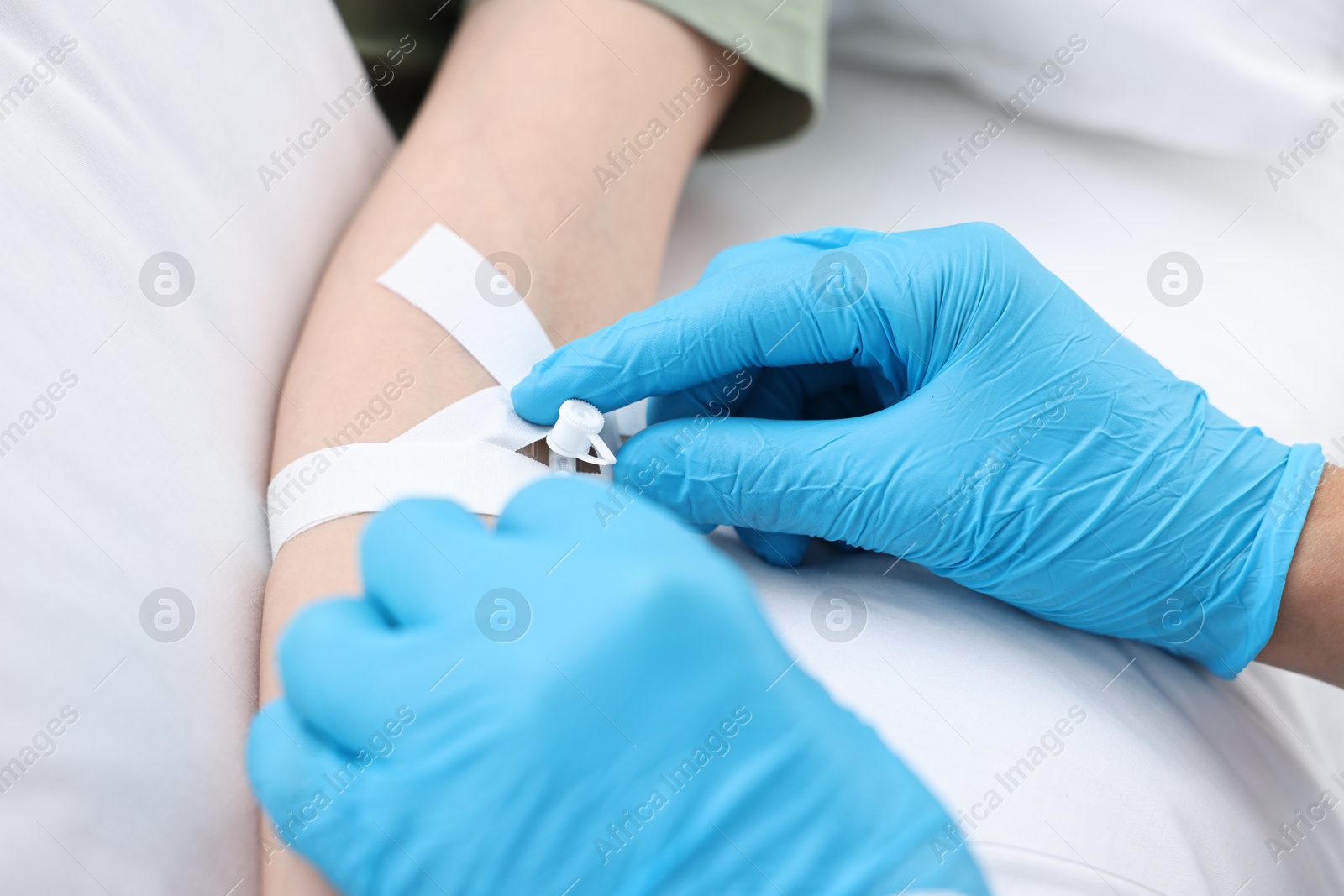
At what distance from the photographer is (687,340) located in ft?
3.18

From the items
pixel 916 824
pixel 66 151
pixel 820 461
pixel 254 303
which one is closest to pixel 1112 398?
pixel 820 461

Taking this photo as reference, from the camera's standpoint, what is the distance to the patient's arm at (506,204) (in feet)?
3.14

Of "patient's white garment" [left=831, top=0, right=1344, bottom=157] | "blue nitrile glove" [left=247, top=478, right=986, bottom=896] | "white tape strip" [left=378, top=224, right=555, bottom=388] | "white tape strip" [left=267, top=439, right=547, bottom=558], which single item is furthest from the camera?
"patient's white garment" [left=831, top=0, right=1344, bottom=157]

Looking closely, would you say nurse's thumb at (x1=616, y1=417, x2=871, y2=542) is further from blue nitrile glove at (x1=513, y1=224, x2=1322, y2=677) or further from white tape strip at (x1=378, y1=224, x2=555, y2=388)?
white tape strip at (x1=378, y1=224, x2=555, y2=388)

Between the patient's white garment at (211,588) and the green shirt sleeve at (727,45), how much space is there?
0.51 ft

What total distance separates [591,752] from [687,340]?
45 cm

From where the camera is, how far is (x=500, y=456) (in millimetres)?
927

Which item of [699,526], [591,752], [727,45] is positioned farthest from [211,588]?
[727,45]

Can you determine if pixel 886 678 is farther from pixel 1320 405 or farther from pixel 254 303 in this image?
pixel 1320 405

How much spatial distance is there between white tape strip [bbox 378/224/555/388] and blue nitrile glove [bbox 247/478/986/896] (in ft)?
1.17

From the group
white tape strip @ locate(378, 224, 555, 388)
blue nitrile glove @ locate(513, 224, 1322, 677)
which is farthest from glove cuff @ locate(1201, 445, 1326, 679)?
white tape strip @ locate(378, 224, 555, 388)

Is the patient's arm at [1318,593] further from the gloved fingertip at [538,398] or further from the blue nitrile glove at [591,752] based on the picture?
the gloved fingertip at [538,398]

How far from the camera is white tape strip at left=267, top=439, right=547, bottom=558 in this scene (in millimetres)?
877

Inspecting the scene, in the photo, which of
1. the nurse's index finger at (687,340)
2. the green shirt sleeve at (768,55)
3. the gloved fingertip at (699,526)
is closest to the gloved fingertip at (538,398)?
the nurse's index finger at (687,340)
